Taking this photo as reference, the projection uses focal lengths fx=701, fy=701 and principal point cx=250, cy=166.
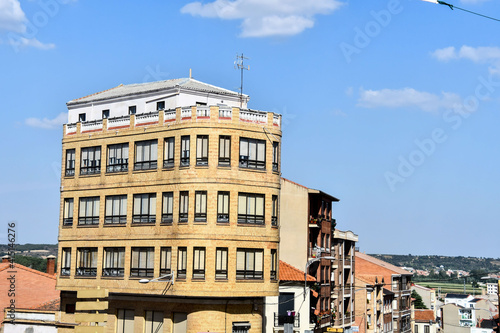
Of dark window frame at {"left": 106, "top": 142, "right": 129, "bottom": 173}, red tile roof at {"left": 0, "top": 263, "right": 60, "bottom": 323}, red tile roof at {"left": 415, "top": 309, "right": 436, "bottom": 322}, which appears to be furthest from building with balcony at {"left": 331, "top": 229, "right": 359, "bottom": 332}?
red tile roof at {"left": 415, "top": 309, "right": 436, "bottom": 322}

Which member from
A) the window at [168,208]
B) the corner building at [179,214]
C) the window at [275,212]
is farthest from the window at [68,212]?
the window at [275,212]

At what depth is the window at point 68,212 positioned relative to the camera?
57125 mm

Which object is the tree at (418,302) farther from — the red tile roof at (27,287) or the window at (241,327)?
the window at (241,327)

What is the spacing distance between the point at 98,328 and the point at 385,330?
6306cm

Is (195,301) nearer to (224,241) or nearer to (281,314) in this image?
(224,241)

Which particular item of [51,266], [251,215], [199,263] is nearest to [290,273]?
[251,215]

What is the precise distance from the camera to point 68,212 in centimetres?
5738

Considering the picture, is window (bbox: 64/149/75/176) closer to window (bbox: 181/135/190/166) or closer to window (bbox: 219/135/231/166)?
window (bbox: 181/135/190/166)

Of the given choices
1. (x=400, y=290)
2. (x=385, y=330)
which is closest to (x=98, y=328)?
(x=385, y=330)

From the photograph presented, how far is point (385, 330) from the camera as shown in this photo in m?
106

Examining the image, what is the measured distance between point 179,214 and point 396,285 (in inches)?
2990

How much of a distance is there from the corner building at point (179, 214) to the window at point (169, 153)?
81 mm

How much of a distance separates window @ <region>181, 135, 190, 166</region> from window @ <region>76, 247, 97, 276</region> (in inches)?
443

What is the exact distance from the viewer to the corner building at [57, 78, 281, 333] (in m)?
49.0
